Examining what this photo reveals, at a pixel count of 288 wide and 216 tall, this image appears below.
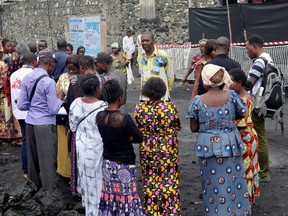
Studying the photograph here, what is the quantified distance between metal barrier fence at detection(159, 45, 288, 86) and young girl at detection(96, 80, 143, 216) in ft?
29.0

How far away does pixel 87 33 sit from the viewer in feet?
70.8

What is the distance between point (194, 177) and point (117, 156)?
2.50 meters

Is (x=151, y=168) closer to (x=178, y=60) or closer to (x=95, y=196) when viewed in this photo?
(x=95, y=196)

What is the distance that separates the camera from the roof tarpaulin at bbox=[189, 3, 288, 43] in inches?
527

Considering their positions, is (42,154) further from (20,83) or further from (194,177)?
(194,177)

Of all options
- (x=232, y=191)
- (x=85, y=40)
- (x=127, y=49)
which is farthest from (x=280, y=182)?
(x=85, y=40)

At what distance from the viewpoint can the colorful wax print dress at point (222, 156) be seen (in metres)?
5.02

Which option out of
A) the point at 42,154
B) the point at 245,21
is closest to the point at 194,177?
the point at 42,154

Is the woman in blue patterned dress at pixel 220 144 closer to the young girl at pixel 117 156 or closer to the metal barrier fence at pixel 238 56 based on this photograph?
the young girl at pixel 117 156

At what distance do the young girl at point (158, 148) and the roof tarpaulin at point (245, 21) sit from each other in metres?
8.93

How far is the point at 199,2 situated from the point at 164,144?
14.6 m

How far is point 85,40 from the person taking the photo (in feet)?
71.0

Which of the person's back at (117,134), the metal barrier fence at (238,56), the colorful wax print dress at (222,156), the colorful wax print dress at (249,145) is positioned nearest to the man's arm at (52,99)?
the person's back at (117,134)

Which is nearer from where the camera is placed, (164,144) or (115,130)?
(115,130)
